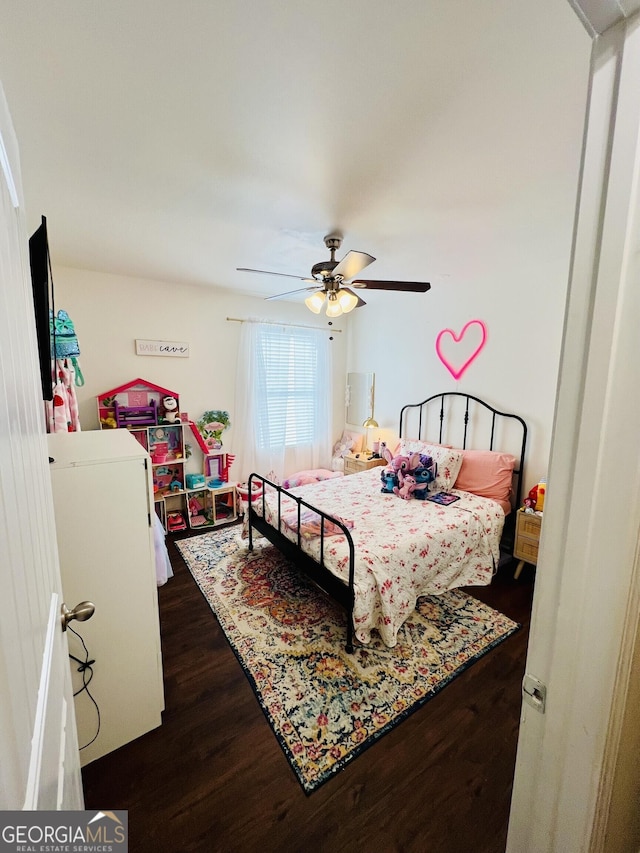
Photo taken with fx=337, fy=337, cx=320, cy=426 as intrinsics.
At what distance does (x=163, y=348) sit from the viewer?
3404mm

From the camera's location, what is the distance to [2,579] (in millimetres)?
340

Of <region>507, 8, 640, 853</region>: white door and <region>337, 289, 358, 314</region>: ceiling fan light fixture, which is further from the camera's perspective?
<region>337, 289, 358, 314</region>: ceiling fan light fixture

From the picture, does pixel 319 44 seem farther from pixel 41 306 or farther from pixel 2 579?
pixel 2 579

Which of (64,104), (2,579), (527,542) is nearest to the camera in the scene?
(2,579)

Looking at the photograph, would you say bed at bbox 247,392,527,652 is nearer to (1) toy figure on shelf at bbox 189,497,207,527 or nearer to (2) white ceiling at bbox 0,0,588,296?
(1) toy figure on shelf at bbox 189,497,207,527

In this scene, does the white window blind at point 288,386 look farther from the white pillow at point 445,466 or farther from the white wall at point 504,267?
the white pillow at point 445,466

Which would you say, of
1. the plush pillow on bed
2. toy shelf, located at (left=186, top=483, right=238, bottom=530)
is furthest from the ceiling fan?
toy shelf, located at (left=186, top=483, right=238, bottom=530)

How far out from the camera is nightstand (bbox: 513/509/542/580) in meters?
2.54

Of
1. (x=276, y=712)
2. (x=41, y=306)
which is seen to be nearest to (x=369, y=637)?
(x=276, y=712)

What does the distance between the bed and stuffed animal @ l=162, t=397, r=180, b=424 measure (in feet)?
3.88

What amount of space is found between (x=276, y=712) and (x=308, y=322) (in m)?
3.75

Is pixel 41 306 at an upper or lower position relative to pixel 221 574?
upper

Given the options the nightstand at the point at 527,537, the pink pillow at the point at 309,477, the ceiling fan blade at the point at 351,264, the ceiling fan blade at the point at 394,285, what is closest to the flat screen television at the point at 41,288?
the ceiling fan blade at the point at 351,264

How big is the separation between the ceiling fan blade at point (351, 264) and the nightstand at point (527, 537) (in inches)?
85.0
